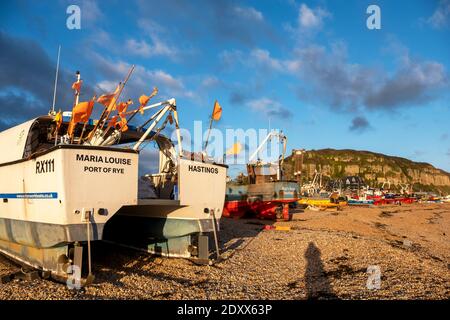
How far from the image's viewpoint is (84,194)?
25.7 ft

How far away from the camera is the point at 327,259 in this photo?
35.9 ft

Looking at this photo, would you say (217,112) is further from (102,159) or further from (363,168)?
(363,168)

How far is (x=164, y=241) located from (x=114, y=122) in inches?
153

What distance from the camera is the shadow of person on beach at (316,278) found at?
7278 mm

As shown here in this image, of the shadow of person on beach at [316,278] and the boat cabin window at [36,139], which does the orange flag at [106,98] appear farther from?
the shadow of person on beach at [316,278]

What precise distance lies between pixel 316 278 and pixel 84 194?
5494mm

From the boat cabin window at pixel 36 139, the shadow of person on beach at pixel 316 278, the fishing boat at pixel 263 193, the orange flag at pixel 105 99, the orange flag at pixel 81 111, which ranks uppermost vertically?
the orange flag at pixel 105 99

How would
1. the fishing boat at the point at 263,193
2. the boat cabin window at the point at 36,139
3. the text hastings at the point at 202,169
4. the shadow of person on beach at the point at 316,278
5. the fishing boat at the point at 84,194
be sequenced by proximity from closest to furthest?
the shadow of person on beach at the point at 316,278 → the fishing boat at the point at 84,194 → the boat cabin window at the point at 36,139 → the text hastings at the point at 202,169 → the fishing boat at the point at 263,193

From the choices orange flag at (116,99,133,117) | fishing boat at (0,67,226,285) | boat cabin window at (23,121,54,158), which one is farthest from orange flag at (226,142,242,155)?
boat cabin window at (23,121,54,158)

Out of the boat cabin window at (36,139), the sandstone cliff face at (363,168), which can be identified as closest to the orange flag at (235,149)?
the boat cabin window at (36,139)

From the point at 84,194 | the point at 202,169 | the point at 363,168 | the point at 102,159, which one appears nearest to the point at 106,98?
the point at 102,159

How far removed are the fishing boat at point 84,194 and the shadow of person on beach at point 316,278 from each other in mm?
2867
